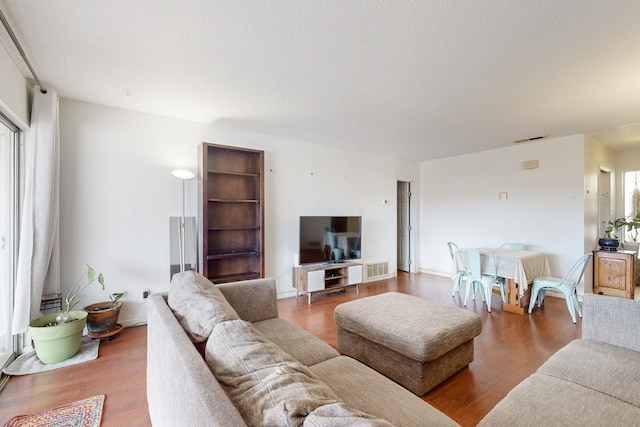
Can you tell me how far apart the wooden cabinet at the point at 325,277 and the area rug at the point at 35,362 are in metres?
2.43

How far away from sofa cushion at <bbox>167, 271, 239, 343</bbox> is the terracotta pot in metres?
1.71

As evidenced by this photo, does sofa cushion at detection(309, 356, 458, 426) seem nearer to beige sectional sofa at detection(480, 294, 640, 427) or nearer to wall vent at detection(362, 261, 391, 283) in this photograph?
beige sectional sofa at detection(480, 294, 640, 427)

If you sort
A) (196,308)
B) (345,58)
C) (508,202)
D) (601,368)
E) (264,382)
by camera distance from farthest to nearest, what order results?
(508,202) < (345,58) < (601,368) < (196,308) < (264,382)

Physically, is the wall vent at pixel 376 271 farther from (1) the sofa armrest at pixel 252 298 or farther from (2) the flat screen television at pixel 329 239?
(1) the sofa armrest at pixel 252 298

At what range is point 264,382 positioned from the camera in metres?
0.84

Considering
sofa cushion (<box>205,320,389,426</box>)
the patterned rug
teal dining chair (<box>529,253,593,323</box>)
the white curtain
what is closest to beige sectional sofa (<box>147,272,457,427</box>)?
sofa cushion (<box>205,320,389,426</box>)

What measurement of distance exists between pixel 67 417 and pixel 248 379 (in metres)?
1.81

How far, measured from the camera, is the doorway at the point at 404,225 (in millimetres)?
6352

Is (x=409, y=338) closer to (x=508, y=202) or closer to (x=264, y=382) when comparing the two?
(x=264, y=382)

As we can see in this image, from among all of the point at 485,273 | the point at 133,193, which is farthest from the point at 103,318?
the point at 485,273

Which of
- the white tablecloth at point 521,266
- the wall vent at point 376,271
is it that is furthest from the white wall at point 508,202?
the wall vent at point 376,271

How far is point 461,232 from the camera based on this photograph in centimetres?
566

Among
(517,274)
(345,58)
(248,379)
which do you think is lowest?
(517,274)

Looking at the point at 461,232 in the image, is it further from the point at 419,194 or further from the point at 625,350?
the point at 625,350
